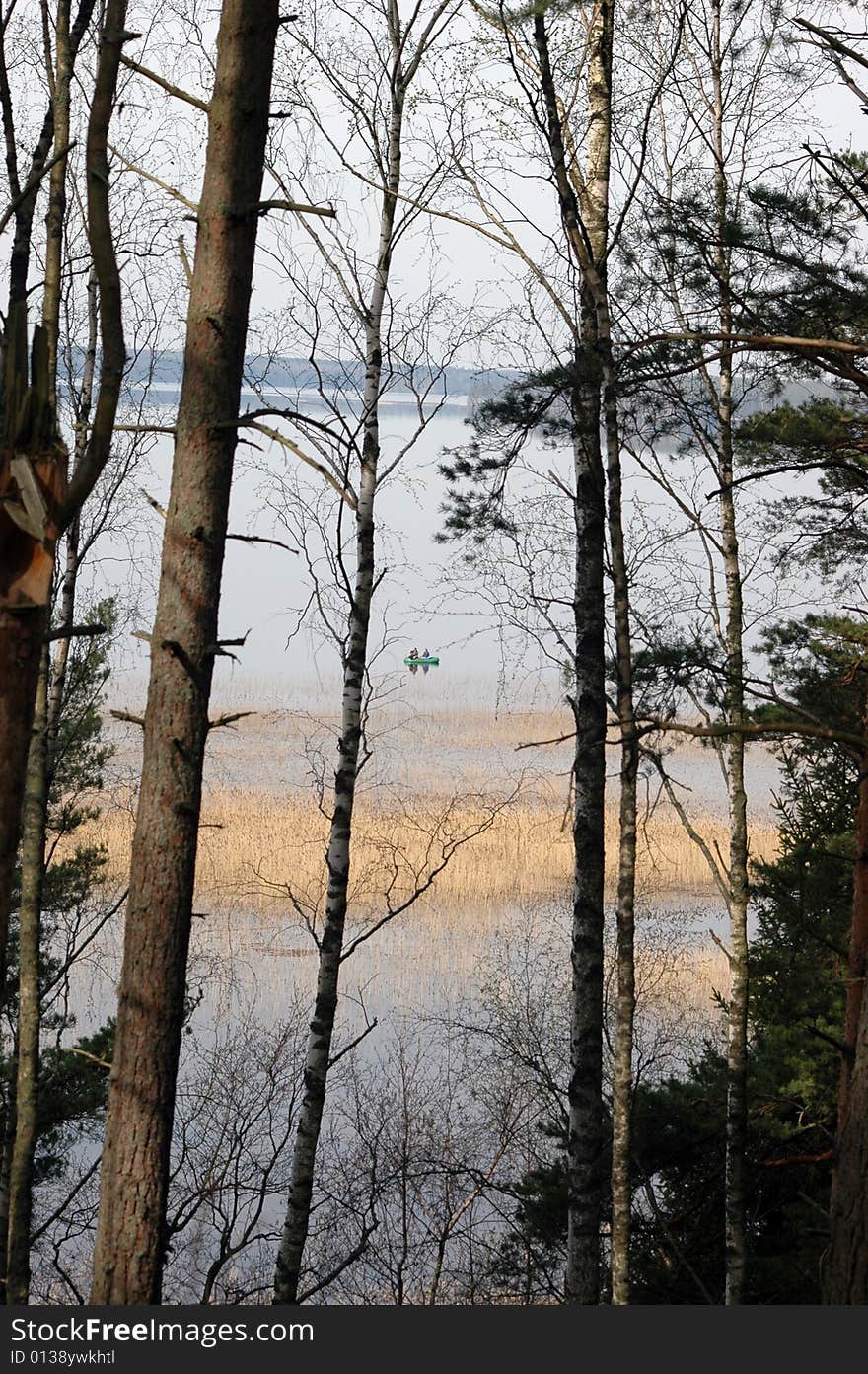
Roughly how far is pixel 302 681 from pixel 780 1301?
2031cm

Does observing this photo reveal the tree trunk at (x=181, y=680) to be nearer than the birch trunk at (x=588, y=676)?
Yes

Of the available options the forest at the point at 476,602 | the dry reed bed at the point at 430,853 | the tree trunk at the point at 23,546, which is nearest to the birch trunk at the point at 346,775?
the forest at the point at 476,602

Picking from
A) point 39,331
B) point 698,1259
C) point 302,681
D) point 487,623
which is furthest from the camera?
point 302,681

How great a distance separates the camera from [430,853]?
60.4 feet

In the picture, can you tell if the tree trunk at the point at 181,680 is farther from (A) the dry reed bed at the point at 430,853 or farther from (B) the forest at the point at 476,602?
(A) the dry reed bed at the point at 430,853

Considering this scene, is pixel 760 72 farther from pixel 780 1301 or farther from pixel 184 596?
pixel 780 1301

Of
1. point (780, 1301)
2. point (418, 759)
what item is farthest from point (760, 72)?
point (418, 759)

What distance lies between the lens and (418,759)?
76.5ft

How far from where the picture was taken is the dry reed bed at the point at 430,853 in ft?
55.3

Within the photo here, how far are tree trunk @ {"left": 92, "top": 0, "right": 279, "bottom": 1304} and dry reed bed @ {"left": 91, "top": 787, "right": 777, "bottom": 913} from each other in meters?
12.6

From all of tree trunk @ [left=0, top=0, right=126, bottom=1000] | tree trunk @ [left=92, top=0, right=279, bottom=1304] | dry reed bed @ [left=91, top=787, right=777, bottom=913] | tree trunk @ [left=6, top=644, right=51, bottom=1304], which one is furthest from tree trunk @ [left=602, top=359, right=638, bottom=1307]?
dry reed bed @ [left=91, top=787, right=777, bottom=913]

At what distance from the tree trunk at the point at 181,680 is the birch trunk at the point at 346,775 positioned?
107 inches

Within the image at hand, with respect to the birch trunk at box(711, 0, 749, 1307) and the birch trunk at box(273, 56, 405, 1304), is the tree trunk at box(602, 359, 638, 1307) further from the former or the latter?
the birch trunk at box(273, 56, 405, 1304)

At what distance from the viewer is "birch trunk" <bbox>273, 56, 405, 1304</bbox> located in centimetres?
685
